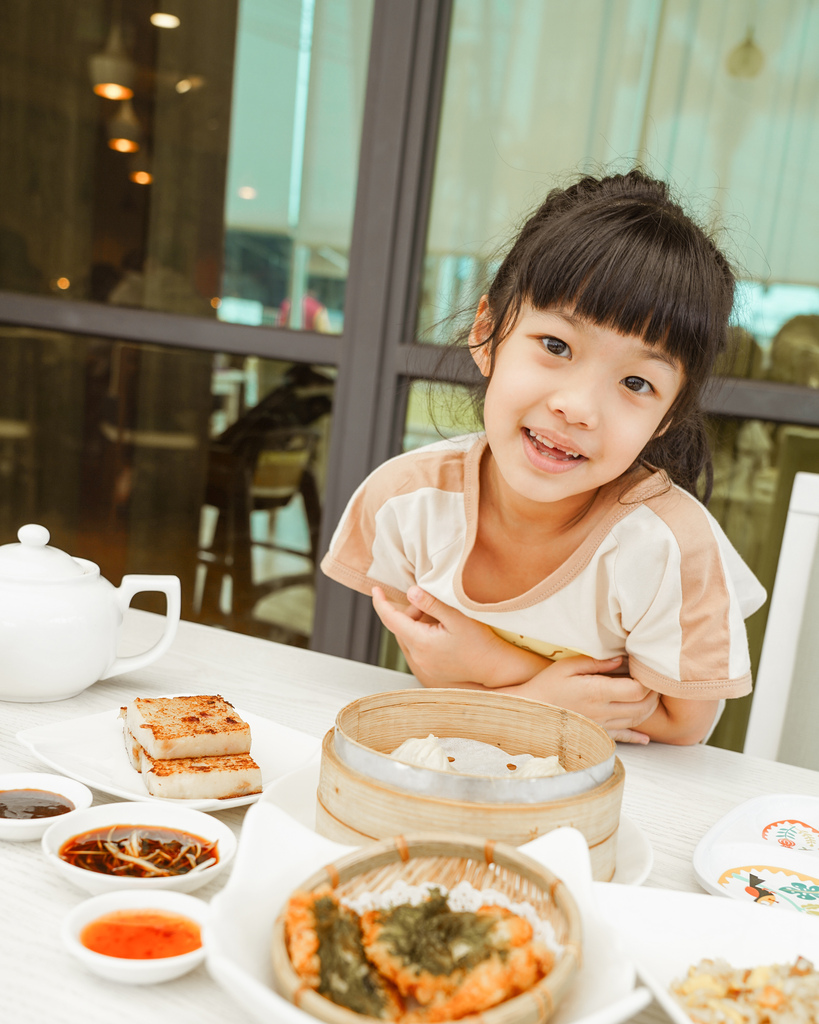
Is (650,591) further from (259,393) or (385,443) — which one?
(259,393)

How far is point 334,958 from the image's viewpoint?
0.43 meters

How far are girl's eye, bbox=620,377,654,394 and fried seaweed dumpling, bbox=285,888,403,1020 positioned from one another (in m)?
0.75

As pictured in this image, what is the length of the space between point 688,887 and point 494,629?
613 millimetres

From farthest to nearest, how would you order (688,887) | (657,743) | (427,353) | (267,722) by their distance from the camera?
(427,353)
(657,743)
(267,722)
(688,887)

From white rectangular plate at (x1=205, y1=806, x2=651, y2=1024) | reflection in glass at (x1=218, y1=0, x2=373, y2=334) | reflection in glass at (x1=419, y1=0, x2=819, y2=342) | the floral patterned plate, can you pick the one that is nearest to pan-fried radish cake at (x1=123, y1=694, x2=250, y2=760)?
white rectangular plate at (x1=205, y1=806, x2=651, y2=1024)

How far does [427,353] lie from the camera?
1969mm

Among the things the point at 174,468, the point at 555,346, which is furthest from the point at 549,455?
the point at 174,468

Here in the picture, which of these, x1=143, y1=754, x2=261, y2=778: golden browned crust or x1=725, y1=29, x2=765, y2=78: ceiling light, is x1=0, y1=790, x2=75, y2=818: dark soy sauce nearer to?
x1=143, y1=754, x2=261, y2=778: golden browned crust

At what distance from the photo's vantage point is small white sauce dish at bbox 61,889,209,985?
484 mm

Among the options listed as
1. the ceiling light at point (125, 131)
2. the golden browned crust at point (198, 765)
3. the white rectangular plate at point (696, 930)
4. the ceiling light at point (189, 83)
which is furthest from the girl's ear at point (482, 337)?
the ceiling light at point (125, 131)

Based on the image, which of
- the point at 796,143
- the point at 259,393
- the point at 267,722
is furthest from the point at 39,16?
the point at 267,722

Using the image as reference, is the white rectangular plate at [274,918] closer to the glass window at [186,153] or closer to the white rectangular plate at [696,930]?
the white rectangular plate at [696,930]

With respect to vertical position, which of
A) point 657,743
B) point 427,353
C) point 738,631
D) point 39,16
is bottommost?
point 657,743

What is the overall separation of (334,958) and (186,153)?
256 centimetres
